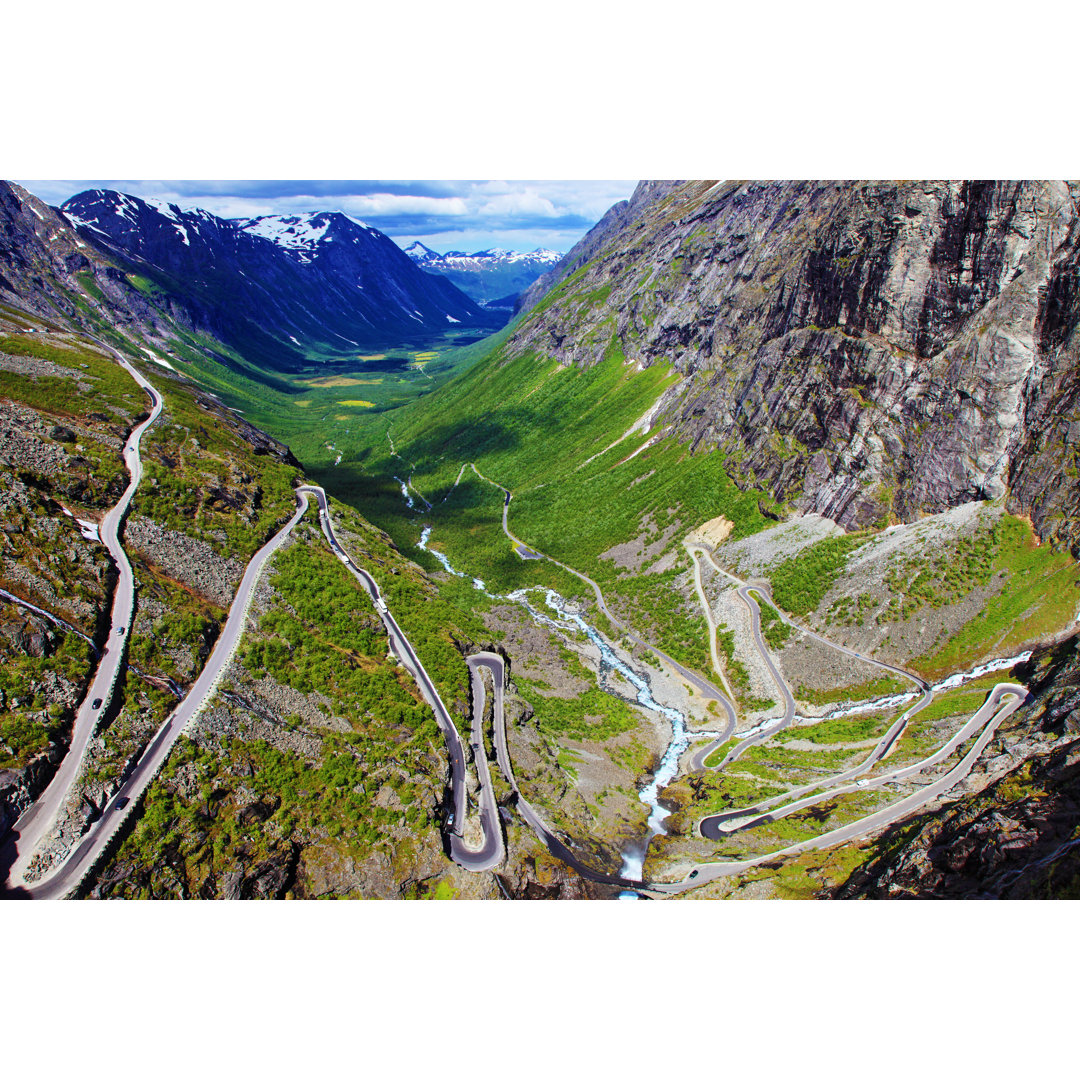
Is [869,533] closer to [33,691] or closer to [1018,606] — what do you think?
[1018,606]

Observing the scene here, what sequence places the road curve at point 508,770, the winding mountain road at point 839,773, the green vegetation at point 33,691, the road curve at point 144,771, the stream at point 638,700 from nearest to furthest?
the road curve at point 144,771
the green vegetation at point 33,691
the road curve at point 508,770
the winding mountain road at point 839,773
the stream at point 638,700

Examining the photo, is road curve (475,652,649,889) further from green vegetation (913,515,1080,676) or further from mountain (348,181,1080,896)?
green vegetation (913,515,1080,676)

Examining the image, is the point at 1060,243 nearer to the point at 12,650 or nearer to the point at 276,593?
the point at 276,593

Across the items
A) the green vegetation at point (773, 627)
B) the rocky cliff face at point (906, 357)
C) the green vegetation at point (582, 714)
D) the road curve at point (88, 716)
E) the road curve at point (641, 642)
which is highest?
the rocky cliff face at point (906, 357)

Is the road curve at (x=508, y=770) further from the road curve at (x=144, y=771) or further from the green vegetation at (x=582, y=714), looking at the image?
the road curve at (x=144, y=771)

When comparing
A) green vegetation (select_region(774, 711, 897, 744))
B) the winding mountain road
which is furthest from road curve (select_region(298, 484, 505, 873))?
green vegetation (select_region(774, 711, 897, 744))

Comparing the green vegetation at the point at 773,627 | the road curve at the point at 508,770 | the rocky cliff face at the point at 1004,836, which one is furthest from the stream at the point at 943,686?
the road curve at the point at 508,770

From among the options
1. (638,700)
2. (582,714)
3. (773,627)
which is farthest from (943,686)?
(582,714)
